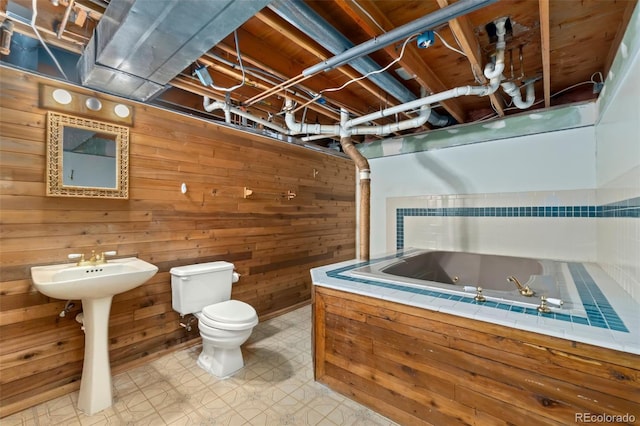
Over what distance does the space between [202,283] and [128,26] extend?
1729 millimetres

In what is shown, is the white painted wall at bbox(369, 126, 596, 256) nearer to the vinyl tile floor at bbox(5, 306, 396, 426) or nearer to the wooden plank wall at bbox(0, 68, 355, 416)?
the wooden plank wall at bbox(0, 68, 355, 416)

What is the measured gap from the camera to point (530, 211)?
9.23ft

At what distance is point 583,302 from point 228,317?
2096mm

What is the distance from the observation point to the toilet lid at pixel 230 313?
1915 millimetres

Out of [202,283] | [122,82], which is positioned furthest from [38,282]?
[122,82]

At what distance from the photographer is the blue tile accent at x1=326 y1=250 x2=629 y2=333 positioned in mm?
1170

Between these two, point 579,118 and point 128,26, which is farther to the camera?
point 579,118

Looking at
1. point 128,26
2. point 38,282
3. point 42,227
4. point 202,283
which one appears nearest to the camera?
point 128,26

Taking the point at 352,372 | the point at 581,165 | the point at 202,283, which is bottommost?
the point at 352,372

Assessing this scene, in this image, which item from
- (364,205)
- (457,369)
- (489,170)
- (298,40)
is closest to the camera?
(457,369)

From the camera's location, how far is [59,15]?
152 centimetres

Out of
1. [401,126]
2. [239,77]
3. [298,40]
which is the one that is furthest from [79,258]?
[401,126]

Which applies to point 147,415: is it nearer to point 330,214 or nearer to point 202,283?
point 202,283

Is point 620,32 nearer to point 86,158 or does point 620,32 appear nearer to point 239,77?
point 239,77
